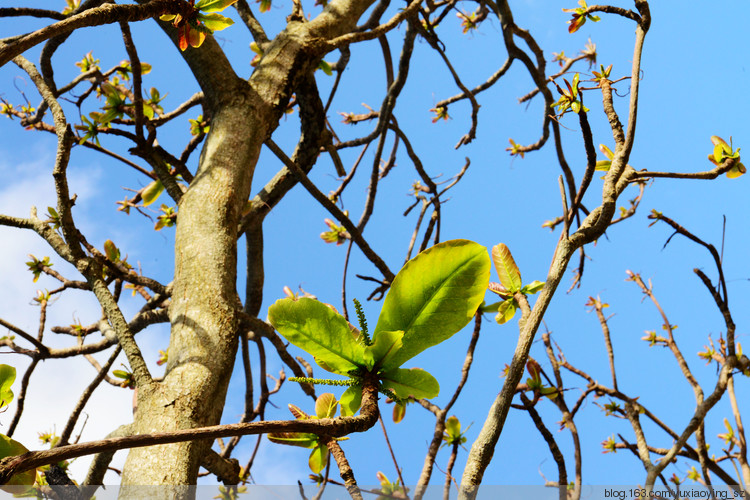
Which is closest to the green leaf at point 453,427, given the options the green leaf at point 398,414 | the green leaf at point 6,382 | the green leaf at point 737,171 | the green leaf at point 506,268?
the green leaf at point 398,414

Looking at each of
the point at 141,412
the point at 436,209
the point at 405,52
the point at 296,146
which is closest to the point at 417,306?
the point at 141,412

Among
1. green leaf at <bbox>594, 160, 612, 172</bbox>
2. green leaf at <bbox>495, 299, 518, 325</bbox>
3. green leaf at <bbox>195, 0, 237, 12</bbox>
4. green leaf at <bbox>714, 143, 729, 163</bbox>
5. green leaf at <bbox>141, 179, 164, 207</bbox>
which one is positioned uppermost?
green leaf at <bbox>141, 179, 164, 207</bbox>

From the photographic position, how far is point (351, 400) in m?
0.61

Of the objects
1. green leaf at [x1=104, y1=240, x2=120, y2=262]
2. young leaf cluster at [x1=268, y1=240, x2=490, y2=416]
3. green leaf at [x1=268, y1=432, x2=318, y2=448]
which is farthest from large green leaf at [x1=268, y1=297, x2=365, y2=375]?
green leaf at [x1=104, y1=240, x2=120, y2=262]

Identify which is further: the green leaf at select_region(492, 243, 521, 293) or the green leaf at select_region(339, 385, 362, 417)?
the green leaf at select_region(492, 243, 521, 293)

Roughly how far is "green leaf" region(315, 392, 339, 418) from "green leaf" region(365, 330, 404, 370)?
17cm

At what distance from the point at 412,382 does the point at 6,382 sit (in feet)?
1.53

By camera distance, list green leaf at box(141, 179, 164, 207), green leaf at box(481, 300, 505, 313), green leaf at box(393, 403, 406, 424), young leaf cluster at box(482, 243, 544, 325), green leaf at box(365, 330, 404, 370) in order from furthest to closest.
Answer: green leaf at box(141, 179, 164, 207) < green leaf at box(393, 403, 406, 424) < green leaf at box(481, 300, 505, 313) < young leaf cluster at box(482, 243, 544, 325) < green leaf at box(365, 330, 404, 370)

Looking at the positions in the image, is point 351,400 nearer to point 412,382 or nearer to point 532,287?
point 412,382

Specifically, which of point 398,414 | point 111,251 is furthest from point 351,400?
point 111,251

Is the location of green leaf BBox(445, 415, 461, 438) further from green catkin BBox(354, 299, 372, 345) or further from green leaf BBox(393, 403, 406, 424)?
green catkin BBox(354, 299, 372, 345)

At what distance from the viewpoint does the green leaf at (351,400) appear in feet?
1.99

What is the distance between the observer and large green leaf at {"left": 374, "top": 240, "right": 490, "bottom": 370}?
0.54 m

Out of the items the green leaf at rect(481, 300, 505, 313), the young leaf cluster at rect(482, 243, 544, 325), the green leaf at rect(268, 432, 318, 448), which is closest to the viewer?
the green leaf at rect(268, 432, 318, 448)
